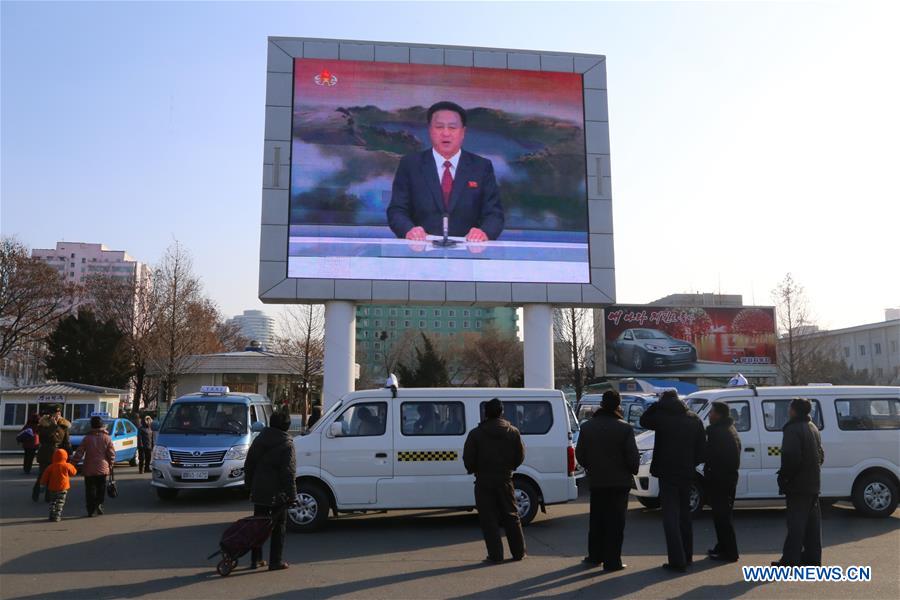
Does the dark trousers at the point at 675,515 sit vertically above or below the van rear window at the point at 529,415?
below

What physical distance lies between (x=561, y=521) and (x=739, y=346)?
128 feet

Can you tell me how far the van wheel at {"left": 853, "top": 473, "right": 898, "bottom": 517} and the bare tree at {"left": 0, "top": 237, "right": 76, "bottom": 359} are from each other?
40394mm

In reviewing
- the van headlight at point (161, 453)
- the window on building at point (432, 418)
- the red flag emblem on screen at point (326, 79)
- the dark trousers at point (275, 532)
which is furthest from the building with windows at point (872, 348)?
the dark trousers at point (275, 532)

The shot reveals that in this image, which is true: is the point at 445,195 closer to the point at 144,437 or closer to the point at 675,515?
the point at 144,437

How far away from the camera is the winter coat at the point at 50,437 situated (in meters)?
13.7

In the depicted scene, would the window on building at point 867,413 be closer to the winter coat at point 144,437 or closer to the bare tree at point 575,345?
the winter coat at point 144,437

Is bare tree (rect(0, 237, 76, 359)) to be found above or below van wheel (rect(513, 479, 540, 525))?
above

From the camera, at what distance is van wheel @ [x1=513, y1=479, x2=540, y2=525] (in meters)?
10.7

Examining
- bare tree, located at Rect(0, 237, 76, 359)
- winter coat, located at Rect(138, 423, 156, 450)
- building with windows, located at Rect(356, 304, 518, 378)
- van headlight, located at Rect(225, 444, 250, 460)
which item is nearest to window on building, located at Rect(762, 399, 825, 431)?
van headlight, located at Rect(225, 444, 250, 460)

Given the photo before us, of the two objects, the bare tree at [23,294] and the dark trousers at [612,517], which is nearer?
the dark trousers at [612,517]

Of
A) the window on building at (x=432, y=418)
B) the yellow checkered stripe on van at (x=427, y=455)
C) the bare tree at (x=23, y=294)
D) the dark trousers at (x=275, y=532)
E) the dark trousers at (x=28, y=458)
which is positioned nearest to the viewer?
the dark trousers at (x=275, y=532)

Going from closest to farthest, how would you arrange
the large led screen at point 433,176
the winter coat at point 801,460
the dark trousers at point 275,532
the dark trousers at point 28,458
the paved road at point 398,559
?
1. the paved road at point 398,559
2. the winter coat at point 801,460
3. the dark trousers at point 275,532
4. the dark trousers at point 28,458
5. the large led screen at point 433,176

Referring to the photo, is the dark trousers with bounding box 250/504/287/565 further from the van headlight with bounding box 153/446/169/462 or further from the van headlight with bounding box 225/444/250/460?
the van headlight with bounding box 153/446/169/462

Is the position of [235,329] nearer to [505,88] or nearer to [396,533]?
[505,88]
